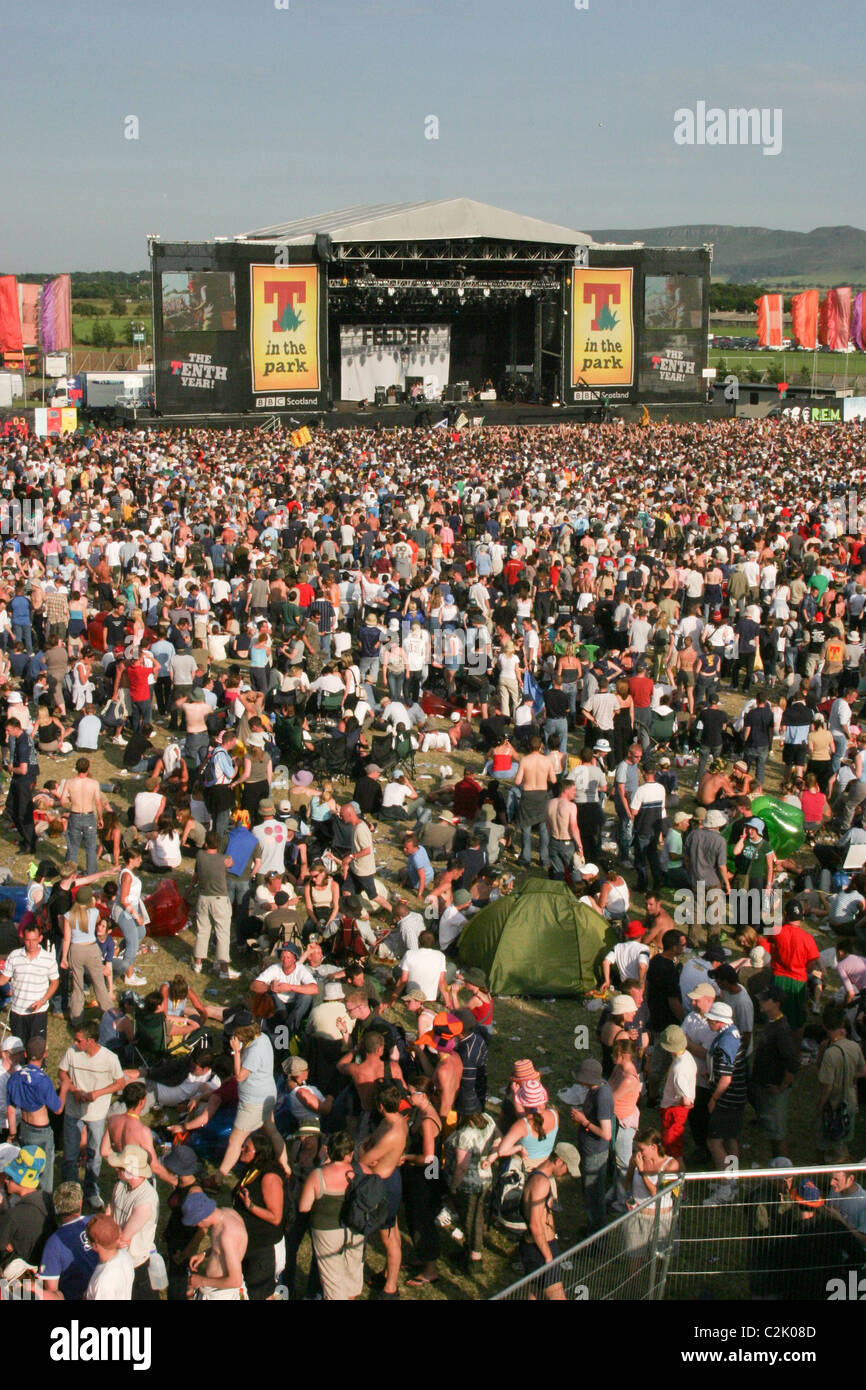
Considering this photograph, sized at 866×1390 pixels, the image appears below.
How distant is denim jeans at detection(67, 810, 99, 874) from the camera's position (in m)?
9.32

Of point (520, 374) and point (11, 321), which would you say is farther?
point (520, 374)

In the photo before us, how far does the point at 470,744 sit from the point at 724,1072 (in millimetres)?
6695

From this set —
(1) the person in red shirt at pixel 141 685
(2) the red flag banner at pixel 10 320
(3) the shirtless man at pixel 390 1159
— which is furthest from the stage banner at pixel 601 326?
(3) the shirtless man at pixel 390 1159

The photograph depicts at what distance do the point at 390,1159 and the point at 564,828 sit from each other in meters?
4.33

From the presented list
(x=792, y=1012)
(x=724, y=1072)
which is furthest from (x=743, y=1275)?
(x=792, y=1012)

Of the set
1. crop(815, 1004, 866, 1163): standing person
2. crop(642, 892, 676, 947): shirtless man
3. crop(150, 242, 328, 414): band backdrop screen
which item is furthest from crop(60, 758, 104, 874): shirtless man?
crop(150, 242, 328, 414): band backdrop screen

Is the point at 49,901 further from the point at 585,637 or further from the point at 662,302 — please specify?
the point at 662,302

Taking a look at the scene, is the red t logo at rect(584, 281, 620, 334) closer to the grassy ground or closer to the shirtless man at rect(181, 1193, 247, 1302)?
the grassy ground

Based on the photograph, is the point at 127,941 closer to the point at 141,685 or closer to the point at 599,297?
the point at 141,685

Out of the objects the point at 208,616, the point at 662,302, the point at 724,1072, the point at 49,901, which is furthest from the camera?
the point at 662,302

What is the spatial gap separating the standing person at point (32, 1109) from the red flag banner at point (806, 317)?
49.3 meters

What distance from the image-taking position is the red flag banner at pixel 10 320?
38469 millimetres

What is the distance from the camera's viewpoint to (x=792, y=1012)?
7.26 meters
